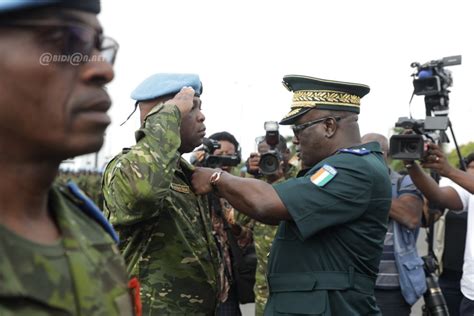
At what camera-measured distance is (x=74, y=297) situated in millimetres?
1239

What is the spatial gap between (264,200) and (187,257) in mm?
491

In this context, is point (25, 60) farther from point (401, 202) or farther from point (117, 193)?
point (401, 202)

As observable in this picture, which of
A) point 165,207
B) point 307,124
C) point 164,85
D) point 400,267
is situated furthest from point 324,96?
point 400,267

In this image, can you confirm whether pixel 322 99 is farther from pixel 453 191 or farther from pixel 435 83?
pixel 453 191

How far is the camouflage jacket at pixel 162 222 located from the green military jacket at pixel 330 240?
15.7 inches

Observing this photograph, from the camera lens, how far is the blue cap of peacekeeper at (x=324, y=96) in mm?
3334

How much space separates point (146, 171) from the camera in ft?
7.89

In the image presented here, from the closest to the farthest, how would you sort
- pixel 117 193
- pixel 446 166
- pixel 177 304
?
pixel 117 193, pixel 177 304, pixel 446 166

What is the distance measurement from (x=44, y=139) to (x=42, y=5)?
241 millimetres

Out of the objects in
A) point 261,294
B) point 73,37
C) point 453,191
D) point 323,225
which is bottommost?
point 261,294

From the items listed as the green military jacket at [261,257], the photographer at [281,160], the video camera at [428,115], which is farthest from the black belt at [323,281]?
the photographer at [281,160]

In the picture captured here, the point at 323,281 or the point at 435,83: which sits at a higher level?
the point at 435,83

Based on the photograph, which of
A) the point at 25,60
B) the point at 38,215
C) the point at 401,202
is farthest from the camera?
the point at 401,202

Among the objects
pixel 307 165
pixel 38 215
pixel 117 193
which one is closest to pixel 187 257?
pixel 117 193
